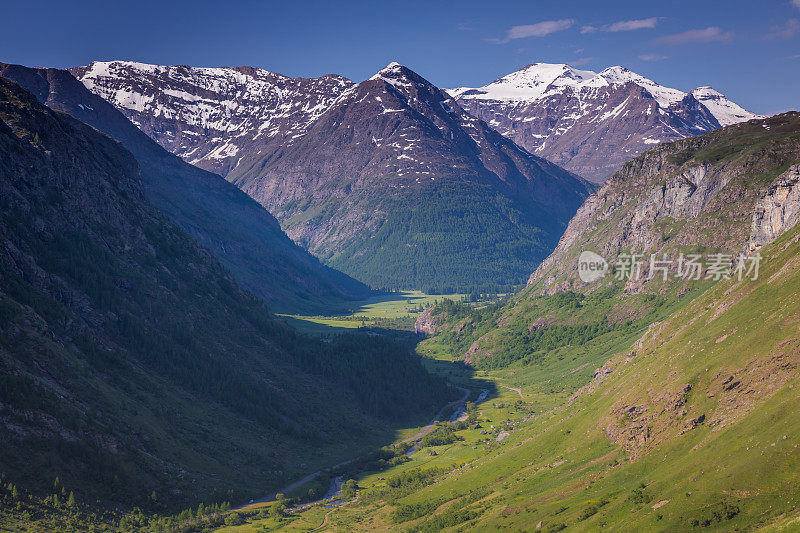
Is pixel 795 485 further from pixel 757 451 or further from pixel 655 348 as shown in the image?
pixel 655 348

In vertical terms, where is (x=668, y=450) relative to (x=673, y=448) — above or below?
below

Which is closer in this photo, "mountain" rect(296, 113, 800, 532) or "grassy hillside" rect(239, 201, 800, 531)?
"mountain" rect(296, 113, 800, 532)

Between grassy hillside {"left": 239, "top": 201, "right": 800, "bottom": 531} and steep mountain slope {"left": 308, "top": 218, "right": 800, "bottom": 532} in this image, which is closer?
steep mountain slope {"left": 308, "top": 218, "right": 800, "bottom": 532}

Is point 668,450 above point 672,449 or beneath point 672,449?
beneath

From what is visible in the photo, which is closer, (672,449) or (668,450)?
(672,449)

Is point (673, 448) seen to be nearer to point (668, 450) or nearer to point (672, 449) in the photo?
point (672, 449)

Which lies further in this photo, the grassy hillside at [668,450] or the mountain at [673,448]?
the grassy hillside at [668,450]

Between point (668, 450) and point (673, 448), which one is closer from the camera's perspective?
point (673, 448)

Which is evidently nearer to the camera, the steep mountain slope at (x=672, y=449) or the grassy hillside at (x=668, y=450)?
the steep mountain slope at (x=672, y=449)

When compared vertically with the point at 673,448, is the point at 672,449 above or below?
below

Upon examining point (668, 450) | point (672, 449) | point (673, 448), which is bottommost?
point (668, 450)

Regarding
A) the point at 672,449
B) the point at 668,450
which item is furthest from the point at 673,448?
the point at 668,450
